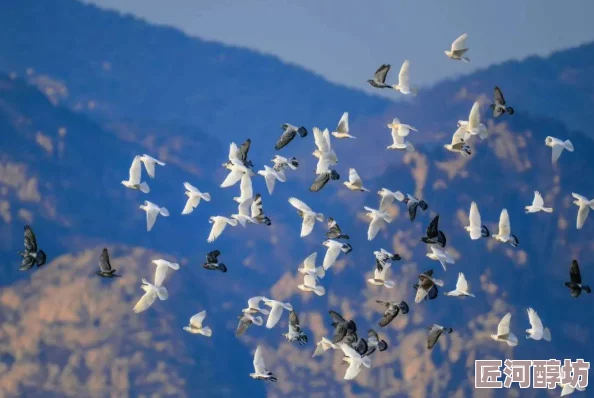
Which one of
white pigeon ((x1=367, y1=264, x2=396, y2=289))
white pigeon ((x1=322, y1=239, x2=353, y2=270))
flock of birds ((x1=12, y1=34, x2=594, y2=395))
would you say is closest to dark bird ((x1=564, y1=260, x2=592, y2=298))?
flock of birds ((x1=12, y1=34, x2=594, y2=395))

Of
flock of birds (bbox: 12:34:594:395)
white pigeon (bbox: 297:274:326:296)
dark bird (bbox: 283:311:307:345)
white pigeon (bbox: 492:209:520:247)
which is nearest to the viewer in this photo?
dark bird (bbox: 283:311:307:345)

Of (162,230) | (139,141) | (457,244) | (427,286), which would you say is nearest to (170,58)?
(139,141)

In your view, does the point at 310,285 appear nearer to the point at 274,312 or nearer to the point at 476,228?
the point at 274,312

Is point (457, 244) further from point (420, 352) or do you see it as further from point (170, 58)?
point (170, 58)

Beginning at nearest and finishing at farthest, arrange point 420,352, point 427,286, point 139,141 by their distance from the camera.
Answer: point 427,286, point 420,352, point 139,141

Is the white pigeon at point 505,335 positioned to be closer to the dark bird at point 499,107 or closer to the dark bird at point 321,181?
the dark bird at point 499,107

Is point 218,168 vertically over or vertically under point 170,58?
under

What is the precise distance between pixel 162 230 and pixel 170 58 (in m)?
5.36

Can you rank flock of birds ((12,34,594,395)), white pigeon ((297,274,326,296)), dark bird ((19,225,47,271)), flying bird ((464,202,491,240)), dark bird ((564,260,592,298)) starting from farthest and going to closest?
white pigeon ((297,274,326,296)) → flying bird ((464,202,491,240)) → flock of birds ((12,34,594,395)) → dark bird ((564,260,592,298)) → dark bird ((19,225,47,271))

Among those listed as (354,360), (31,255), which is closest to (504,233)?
(354,360)

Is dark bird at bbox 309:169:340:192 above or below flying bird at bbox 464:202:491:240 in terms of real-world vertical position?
above

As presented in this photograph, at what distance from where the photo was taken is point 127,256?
31484 mm

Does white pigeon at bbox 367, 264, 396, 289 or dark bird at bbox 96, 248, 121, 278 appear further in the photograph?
white pigeon at bbox 367, 264, 396, 289

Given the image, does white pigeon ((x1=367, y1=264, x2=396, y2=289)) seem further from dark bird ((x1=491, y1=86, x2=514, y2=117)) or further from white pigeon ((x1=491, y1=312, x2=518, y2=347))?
dark bird ((x1=491, y1=86, x2=514, y2=117))
